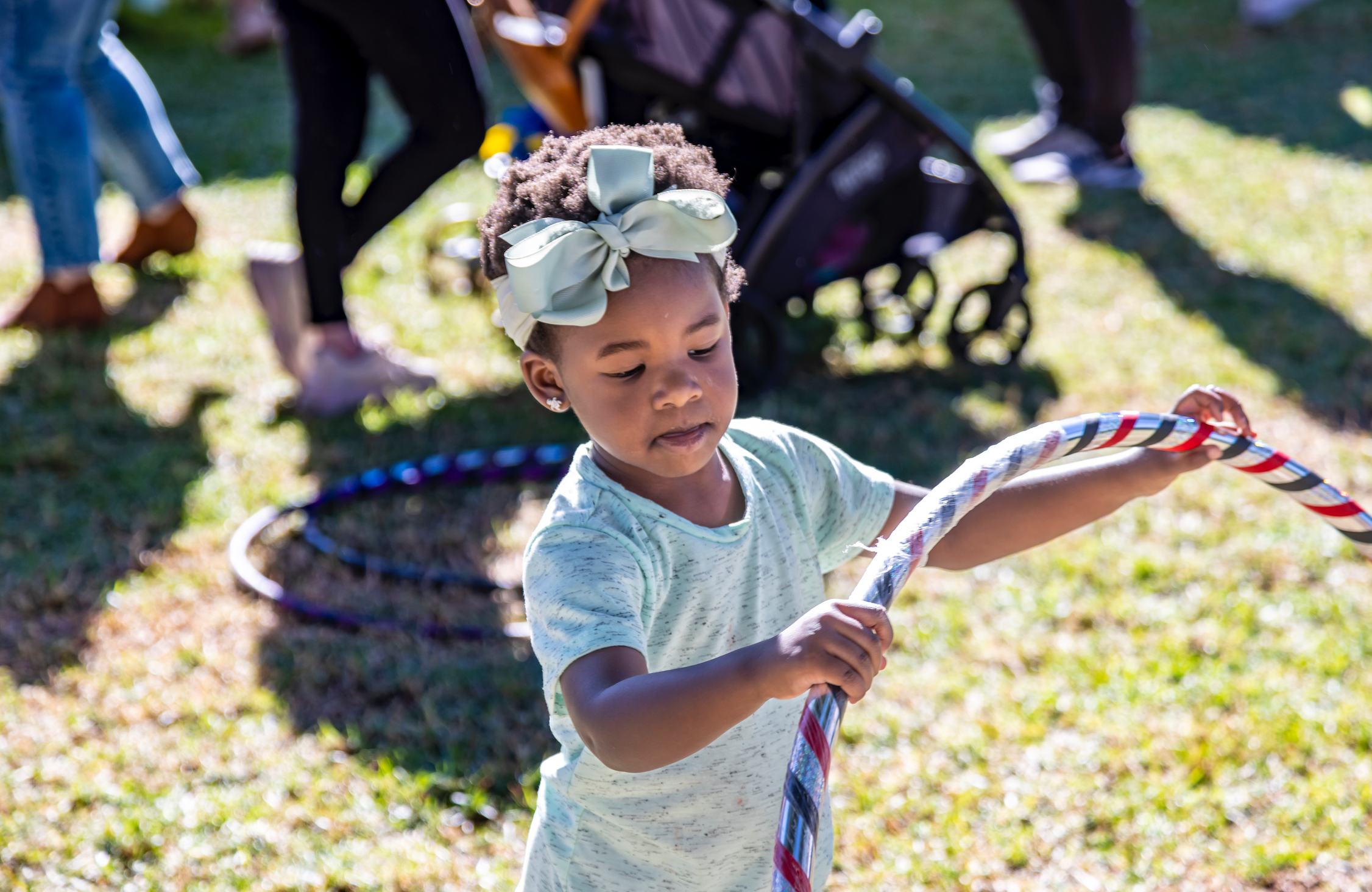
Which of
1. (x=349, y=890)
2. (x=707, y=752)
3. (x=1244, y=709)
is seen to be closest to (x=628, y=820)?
(x=707, y=752)

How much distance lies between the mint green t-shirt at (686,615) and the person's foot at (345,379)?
2.84 m

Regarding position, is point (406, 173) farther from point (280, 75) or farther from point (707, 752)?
point (280, 75)

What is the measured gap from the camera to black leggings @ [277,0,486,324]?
12.9 ft

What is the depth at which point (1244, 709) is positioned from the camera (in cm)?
284

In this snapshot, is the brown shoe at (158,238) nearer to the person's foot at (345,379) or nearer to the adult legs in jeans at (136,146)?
the adult legs in jeans at (136,146)

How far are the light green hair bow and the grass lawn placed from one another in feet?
4.42

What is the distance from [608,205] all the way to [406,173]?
9.34ft

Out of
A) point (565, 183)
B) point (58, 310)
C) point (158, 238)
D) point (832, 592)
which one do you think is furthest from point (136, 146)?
point (565, 183)

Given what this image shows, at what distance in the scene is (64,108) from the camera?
15.9 ft

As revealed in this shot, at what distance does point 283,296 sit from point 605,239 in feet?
11.1

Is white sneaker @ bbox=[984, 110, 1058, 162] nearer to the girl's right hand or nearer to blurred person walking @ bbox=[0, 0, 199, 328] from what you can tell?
blurred person walking @ bbox=[0, 0, 199, 328]

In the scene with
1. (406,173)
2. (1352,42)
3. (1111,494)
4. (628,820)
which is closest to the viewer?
(628,820)

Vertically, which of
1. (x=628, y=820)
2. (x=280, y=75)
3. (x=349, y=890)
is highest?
(x=628, y=820)

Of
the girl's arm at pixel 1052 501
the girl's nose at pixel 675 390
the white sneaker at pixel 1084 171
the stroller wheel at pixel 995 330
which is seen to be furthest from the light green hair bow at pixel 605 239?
the white sneaker at pixel 1084 171
